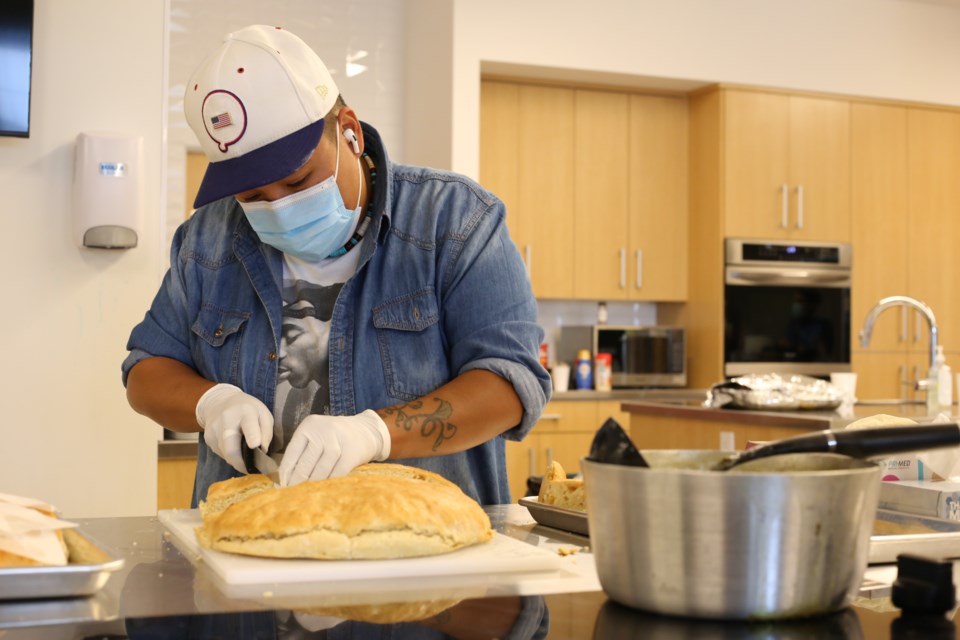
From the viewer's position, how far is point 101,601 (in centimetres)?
81

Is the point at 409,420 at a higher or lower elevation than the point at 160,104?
lower

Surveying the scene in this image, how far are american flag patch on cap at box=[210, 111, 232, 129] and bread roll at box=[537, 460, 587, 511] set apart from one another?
691 millimetres

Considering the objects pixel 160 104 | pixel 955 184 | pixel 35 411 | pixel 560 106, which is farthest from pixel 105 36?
pixel 955 184

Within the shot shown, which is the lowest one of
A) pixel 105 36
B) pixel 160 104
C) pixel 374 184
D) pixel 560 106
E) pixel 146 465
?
pixel 146 465

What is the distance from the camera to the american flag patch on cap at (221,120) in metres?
1.49

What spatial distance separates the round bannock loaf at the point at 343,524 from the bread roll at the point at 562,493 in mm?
240

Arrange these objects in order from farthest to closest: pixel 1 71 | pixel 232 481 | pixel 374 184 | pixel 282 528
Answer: pixel 1 71, pixel 374 184, pixel 232 481, pixel 282 528

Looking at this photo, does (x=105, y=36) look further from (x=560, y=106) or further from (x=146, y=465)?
(x=560, y=106)

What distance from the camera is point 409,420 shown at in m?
1.44

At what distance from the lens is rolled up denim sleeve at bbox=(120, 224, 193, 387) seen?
1720 mm

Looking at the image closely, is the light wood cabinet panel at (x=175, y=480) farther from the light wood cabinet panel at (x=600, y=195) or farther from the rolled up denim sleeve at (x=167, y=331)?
the light wood cabinet panel at (x=600, y=195)

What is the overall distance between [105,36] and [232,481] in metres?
1.95

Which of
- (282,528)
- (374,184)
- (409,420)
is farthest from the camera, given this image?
(374,184)

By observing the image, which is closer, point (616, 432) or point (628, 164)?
point (616, 432)
